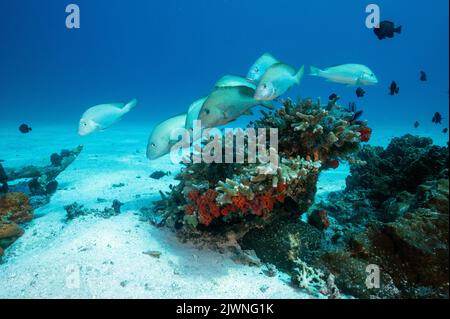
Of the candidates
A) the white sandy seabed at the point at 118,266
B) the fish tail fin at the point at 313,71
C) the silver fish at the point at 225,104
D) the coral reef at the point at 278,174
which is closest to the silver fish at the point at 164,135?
the coral reef at the point at 278,174

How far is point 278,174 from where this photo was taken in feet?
12.3

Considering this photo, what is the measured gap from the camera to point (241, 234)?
4359mm

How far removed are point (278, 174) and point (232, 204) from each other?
725 millimetres

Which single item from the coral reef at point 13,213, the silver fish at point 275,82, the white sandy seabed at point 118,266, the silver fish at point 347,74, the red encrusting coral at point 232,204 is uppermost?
the silver fish at point 347,74

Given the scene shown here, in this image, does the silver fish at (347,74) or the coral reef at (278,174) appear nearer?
the coral reef at (278,174)

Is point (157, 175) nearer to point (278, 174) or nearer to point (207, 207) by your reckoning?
point (207, 207)

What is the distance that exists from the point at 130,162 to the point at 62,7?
90710mm

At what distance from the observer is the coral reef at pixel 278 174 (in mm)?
3814

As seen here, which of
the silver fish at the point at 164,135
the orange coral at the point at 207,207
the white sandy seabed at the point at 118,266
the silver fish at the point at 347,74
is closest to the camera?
the white sandy seabed at the point at 118,266

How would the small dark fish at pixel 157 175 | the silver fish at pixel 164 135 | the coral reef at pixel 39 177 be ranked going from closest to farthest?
A: the silver fish at pixel 164 135
the coral reef at pixel 39 177
the small dark fish at pixel 157 175

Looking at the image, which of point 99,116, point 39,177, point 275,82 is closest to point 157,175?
point 39,177

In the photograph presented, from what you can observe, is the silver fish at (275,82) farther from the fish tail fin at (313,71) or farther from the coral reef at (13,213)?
the coral reef at (13,213)

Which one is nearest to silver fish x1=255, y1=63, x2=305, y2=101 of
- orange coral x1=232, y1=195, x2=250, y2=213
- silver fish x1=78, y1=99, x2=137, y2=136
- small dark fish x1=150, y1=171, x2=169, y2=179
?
orange coral x1=232, y1=195, x2=250, y2=213
